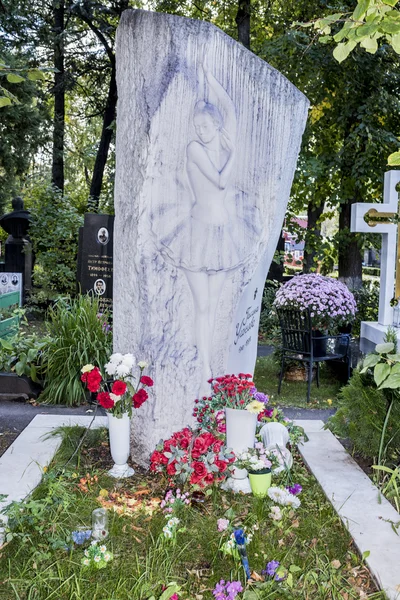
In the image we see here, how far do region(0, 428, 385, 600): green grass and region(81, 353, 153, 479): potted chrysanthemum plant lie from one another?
0.18m

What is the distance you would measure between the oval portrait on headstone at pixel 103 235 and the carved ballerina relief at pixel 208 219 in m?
5.31

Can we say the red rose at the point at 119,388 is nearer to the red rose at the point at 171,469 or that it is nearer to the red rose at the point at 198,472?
the red rose at the point at 171,469

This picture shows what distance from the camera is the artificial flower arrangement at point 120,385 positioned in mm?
3381

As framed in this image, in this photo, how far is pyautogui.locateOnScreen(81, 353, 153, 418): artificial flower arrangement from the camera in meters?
3.38

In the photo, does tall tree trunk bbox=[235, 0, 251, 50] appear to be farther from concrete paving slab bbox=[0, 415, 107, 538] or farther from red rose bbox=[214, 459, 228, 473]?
red rose bbox=[214, 459, 228, 473]

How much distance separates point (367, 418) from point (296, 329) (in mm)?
2511

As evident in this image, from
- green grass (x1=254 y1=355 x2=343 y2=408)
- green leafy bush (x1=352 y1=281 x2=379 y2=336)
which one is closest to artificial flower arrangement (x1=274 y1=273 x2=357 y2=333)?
green grass (x1=254 y1=355 x2=343 y2=408)

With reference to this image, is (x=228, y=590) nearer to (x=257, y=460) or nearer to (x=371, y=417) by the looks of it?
(x=257, y=460)

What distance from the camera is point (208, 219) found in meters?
3.58

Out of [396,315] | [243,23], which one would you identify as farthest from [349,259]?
[243,23]

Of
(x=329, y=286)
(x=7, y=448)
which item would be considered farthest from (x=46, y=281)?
(x=7, y=448)

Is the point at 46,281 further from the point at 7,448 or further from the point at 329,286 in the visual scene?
the point at 7,448

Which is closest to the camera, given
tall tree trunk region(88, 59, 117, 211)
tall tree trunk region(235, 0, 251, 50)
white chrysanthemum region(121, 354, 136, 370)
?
white chrysanthemum region(121, 354, 136, 370)

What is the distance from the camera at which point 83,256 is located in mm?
8812
